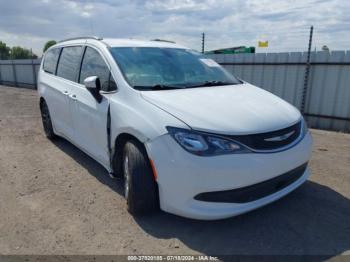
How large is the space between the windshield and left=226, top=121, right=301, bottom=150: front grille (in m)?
1.08

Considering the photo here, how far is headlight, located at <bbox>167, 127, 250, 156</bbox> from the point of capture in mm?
2482

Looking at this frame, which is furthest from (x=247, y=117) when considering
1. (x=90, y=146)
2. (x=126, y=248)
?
(x=90, y=146)

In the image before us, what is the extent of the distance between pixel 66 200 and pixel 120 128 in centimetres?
117

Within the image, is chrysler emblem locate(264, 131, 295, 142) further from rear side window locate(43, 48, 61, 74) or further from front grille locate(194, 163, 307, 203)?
rear side window locate(43, 48, 61, 74)

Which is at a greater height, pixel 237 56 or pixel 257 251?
pixel 237 56

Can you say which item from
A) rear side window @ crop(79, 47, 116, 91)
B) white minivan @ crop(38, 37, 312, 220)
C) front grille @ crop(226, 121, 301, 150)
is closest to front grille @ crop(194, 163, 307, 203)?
white minivan @ crop(38, 37, 312, 220)

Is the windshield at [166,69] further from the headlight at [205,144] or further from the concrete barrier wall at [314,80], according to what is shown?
the concrete barrier wall at [314,80]

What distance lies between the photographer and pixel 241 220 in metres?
2.99

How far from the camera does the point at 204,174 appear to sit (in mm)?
2459

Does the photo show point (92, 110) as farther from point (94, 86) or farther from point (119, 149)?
point (119, 149)

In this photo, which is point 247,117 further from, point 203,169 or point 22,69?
point 22,69

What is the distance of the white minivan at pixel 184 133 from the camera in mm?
2508

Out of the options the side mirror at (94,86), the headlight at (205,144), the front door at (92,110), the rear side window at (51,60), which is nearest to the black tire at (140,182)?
the headlight at (205,144)

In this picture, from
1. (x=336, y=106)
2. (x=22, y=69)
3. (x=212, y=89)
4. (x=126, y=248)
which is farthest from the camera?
(x=22, y=69)
